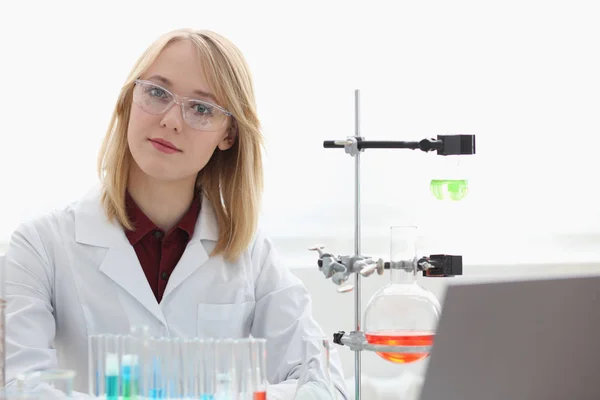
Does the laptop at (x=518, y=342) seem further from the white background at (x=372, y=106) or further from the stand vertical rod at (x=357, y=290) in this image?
the white background at (x=372, y=106)

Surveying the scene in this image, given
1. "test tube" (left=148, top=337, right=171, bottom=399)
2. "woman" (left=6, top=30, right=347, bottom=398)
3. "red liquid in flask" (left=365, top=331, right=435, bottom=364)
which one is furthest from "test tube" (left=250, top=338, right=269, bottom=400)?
"woman" (left=6, top=30, right=347, bottom=398)

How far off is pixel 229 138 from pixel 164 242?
32 cm

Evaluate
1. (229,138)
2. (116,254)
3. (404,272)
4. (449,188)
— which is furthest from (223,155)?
(404,272)

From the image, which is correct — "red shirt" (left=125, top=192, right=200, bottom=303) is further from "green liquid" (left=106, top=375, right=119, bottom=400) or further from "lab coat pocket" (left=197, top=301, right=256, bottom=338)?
"green liquid" (left=106, top=375, right=119, bottom=400)

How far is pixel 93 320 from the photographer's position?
80.7 inches

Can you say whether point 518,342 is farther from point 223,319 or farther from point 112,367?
point 223,319

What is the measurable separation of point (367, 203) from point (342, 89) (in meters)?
0.43

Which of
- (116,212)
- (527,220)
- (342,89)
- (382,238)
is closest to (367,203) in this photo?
(382,238)

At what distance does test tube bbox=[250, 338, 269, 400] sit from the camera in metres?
1.22

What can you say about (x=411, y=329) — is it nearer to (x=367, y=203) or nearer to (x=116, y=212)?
(x=116, y=212)

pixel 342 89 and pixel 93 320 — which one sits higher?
pixel 342 89

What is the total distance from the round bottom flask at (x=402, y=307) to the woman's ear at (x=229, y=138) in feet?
2.70

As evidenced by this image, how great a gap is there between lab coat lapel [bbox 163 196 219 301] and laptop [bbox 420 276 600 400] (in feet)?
3.83

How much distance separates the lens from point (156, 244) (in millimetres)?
2166
